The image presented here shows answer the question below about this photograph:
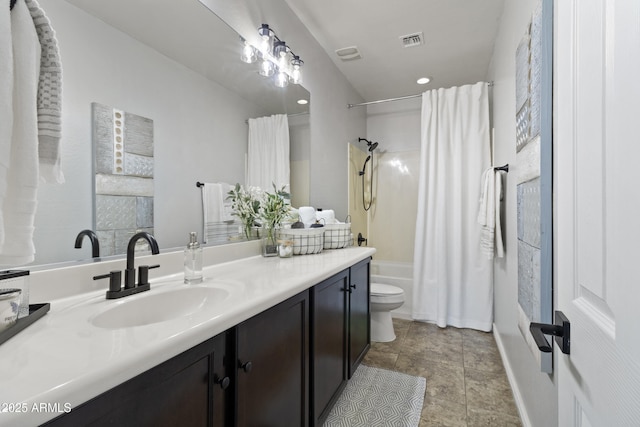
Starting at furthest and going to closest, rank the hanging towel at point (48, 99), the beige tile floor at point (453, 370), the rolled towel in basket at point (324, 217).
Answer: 1. the rolled towel in basket at point (324, 217)
2. the beige tile floor at point (453, 370)
3. the hanging towel at point (48, 99)

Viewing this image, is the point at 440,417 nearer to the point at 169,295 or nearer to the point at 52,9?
the point at 169,295

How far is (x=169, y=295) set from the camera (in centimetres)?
110

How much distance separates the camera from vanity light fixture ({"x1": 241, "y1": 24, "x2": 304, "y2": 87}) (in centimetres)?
185

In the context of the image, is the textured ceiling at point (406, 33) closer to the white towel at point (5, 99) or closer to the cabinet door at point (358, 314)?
the cabinet door at point (358, 314)

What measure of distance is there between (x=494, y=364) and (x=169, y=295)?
2.36 metres

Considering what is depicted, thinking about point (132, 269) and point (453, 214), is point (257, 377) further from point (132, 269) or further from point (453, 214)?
point (453, 214)

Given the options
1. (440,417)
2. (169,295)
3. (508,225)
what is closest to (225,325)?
(169,295)

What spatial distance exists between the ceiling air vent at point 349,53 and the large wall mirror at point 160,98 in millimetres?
1108

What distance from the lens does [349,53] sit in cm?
280

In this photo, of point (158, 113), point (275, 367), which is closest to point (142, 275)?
point (275, 367)

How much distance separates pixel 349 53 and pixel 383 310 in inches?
94.5

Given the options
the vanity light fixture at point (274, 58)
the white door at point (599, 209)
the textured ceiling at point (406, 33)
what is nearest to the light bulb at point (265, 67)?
the vanity light fixture at point (274, 58)

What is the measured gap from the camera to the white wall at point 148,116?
993 mm

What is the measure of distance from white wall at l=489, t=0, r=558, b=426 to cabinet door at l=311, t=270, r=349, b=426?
36.9 inches
